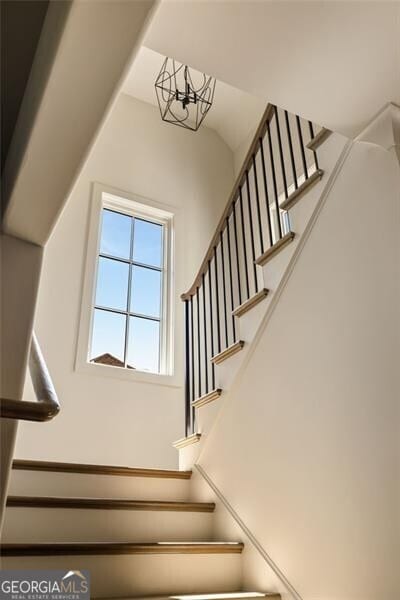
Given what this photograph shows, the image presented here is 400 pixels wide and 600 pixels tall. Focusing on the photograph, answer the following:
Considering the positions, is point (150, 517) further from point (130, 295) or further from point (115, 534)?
point (130, 295)

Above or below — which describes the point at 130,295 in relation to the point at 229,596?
above

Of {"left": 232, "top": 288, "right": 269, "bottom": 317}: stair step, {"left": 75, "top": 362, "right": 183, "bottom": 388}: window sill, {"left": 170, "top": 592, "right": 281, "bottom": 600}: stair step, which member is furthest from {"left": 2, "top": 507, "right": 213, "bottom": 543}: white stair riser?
{"left": 75, "top": 362, "right": 183, "bottom": 388}: window sill

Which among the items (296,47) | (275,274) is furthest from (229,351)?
(296,47)

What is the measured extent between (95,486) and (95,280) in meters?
2.30

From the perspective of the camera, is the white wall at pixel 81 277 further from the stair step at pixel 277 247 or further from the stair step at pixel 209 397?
the stair step at pixel 277 247

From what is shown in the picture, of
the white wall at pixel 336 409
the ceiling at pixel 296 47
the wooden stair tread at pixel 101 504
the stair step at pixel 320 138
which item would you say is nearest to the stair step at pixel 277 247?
the white wall at pixel 336 409

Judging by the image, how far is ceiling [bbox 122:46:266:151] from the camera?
515 cm

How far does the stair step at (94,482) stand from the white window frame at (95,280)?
1.58m

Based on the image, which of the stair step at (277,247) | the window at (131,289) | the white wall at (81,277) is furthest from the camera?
the window at (131,289)

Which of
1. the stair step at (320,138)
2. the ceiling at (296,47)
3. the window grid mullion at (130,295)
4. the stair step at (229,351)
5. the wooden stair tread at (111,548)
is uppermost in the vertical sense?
the window grid mullion at (130,295)

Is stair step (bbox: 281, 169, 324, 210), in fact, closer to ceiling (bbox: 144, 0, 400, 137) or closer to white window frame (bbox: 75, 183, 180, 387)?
ceiling (bbox: 144, 0, 400, 137)

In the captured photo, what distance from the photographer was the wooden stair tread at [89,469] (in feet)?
8.11

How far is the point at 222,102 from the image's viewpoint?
556 centimetres

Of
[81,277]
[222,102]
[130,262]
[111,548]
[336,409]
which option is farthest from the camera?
[222,102]
